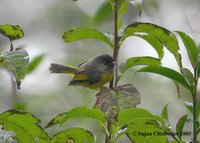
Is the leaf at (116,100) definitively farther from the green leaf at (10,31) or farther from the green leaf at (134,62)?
the green leaf at (10,31)

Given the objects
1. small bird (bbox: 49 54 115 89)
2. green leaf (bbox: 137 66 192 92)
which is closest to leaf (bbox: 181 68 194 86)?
green leaf (bbox: 137 66 192 92)

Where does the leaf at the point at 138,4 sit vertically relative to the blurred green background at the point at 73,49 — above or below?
above

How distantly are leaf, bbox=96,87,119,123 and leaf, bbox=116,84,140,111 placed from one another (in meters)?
0.02

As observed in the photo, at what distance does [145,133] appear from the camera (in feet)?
4.42

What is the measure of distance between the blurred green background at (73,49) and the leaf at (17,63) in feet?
5.44

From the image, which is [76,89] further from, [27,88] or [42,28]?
[42,28]

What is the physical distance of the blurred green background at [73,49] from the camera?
12.1 feet

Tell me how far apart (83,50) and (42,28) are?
48.9 inches

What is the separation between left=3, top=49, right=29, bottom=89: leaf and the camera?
3.67 ft

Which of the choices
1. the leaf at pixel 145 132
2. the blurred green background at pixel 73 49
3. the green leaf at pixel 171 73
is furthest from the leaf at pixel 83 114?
the blurred green background at pixel 73 49

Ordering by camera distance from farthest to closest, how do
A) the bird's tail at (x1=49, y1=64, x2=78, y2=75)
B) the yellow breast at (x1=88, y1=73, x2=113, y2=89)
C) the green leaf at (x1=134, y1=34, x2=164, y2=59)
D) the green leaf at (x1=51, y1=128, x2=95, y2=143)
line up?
the bird's tail at (x1=49, y1=64, x2=78, y2=75) < the yellow breast at (x1=88, y1=73, x2=113, y2=89) < the green leaf at (x1=134, y1=34, x2=164, y2=59) < the green leaf at (x1=51, y1=128, x2=95, y2=143)

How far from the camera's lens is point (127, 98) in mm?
1276

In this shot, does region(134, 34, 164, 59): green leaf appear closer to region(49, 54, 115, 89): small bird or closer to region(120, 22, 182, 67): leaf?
region(120, 22, 182, 67): leaf

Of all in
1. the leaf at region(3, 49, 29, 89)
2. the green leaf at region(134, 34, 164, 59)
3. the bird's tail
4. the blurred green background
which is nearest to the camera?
the leaf at region(3, 49, 29, 89)
